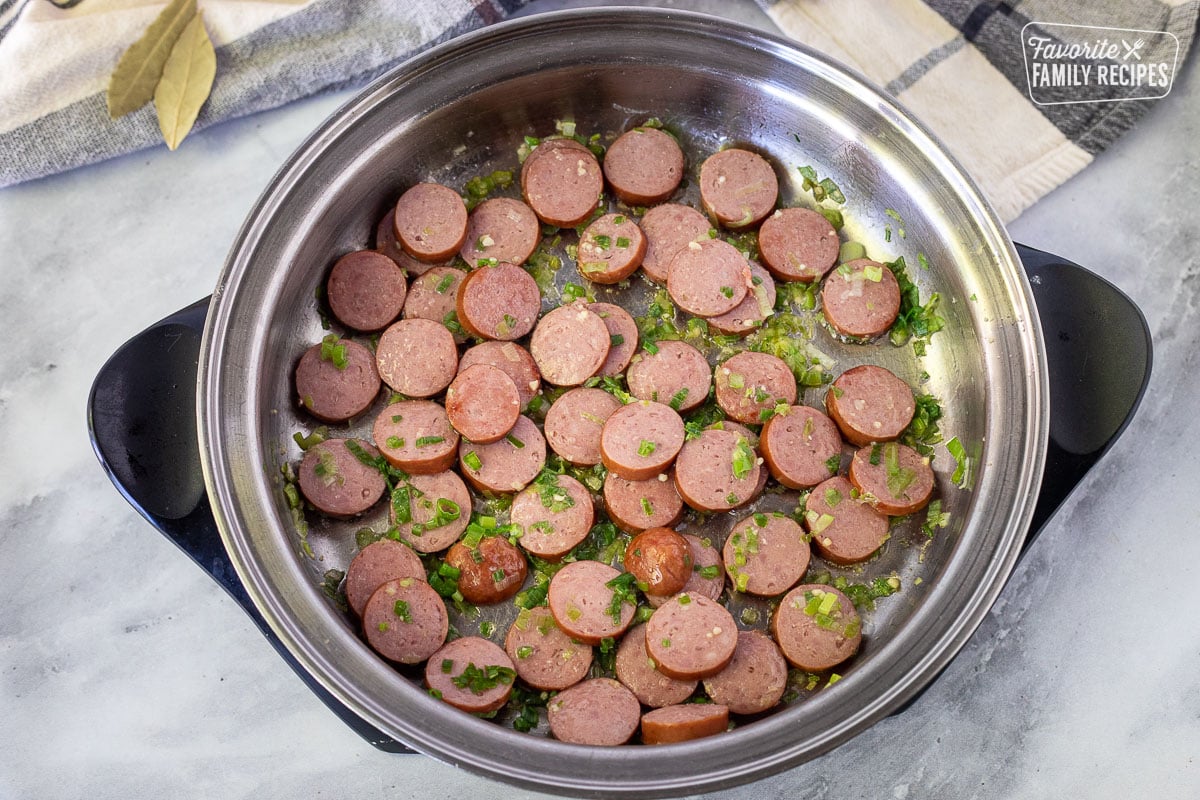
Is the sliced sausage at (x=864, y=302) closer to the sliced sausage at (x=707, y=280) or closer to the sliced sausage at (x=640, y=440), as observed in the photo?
the sliced sausage at (x=707, y=280)

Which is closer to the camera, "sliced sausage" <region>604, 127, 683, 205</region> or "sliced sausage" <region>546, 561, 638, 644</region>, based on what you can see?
Answer: "sliced sausage" <region>546, 561, 638, 644</region>

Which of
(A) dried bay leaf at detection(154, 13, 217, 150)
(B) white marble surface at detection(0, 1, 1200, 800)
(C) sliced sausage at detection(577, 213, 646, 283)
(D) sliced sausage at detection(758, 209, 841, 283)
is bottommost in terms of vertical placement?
(B) white marble surface at detection(0, 1, 1200, 800)

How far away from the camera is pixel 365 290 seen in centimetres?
177

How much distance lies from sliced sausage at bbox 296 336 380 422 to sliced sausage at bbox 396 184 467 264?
0.72ft

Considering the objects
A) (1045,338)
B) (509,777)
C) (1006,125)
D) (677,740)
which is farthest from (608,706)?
(1006,125)

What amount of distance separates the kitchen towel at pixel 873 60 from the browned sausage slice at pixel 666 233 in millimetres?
507

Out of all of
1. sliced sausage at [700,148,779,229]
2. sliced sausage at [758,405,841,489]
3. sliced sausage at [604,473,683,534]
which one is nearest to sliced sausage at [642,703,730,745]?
sliced sausage at [604,473,683,534]

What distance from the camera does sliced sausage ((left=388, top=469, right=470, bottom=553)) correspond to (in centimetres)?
167

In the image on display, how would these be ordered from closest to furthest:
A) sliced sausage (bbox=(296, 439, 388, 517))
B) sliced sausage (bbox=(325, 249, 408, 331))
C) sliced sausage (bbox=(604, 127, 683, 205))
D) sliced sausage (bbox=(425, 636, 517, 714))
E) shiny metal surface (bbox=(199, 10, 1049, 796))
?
1. shiny metal surface (bbox=(199, 10, 1049, 796))
2. sliced sausage (bbox=(425, 636, 517, 714))
3. sliced sausage (bbox=(296, 439, 388, 517))
4. sliced sausage (bbox=(325, 249, 408, 331))
5. sliced sausage (bbox=(604, 127, 683, 205))

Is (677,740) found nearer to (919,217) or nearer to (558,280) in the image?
(558,280)

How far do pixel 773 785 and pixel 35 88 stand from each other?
6.28ft

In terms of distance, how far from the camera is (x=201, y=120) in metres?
1.99

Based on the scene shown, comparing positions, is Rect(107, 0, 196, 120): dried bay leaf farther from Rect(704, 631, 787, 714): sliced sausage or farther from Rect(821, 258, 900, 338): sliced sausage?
Rect(704, 631, 787, 714): sliced sausage

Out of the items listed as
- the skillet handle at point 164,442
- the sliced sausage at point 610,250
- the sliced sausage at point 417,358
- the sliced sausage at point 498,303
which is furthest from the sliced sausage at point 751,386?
the skillet handle at point 164,442
